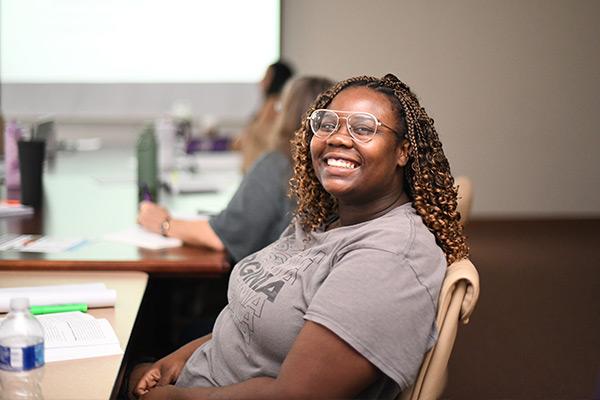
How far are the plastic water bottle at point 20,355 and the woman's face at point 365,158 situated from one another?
1.86 feet

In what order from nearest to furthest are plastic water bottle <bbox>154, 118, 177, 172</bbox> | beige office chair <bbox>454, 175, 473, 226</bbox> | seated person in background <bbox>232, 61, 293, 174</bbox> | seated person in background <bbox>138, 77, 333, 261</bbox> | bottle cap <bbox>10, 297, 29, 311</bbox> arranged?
bottle cap <bbox>10, 297, 29, 311</bbox>, beige office chair <bbox>454, 175, 473, 226</bbox>, seated person in background <bbox>138, 77, 333, 261</bbox>, seated person in background <bbox>232, 61, 293, 174</bbox>, plastic water bottle <bbox>154, 118, 177, 172</bbox>

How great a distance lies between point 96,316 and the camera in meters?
1.56

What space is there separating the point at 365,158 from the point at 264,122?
2.05 m

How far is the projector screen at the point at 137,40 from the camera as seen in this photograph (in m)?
5.70

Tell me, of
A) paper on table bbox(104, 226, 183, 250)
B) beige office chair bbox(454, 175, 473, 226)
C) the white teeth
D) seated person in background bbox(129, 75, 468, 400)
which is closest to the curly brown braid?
seated person in background bbox(129, 75, 468, 400)

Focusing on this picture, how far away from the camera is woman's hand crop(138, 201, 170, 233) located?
7.59 ft

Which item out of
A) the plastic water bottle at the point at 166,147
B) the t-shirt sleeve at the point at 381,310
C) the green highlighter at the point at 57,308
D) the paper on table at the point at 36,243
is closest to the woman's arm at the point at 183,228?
the paper on table at the point at 36,243

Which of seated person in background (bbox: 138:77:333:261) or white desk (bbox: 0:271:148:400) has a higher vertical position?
seated person in background (bbox: 138:77:333:261)

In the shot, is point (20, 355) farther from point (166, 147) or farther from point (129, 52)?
point (129, 52)

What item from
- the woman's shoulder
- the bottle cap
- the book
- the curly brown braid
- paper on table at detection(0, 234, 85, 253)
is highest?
the curly brown braid

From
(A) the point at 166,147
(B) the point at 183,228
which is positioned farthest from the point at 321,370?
Answer: (A) the point at 166,147

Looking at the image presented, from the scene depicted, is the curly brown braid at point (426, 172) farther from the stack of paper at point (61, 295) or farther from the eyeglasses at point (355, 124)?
the stack of paper at point (61, 295)

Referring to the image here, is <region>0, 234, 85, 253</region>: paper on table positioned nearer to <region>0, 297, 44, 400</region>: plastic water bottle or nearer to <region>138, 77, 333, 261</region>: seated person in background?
<region>138, 77, 333, 261</region>: seated person in background

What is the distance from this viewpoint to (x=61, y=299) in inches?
62.4
